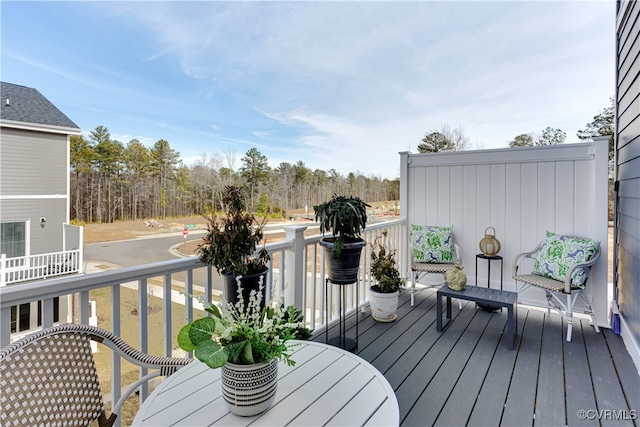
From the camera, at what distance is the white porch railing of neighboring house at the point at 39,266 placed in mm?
6172

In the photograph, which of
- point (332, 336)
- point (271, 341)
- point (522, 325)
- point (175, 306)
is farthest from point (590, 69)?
point (175, 306)

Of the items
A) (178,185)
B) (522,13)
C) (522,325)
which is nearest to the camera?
(522,325)

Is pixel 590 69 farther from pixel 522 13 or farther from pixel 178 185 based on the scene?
pixel 178 185

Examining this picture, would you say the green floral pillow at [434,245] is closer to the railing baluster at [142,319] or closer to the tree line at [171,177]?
the railing baluster at [142,319]

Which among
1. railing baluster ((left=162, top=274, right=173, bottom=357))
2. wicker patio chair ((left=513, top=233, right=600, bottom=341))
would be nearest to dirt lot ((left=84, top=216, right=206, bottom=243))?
railing baluster ((left=162, top=274, right=173, bottom=357))

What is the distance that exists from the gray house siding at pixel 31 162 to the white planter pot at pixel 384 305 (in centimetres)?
819

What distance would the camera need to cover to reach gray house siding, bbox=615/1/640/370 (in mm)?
2350

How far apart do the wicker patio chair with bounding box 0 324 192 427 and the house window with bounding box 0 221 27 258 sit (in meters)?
7.94

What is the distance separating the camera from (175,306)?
664 cm

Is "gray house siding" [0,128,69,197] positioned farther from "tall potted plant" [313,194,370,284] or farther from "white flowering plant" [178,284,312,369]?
"white flowering plant" [178,284,312,369]

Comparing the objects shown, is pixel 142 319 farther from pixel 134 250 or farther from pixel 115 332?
pixel 134 250

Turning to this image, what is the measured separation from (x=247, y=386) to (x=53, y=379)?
644mm

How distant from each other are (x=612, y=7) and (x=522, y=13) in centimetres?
108

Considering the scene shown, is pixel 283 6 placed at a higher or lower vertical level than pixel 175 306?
higher
